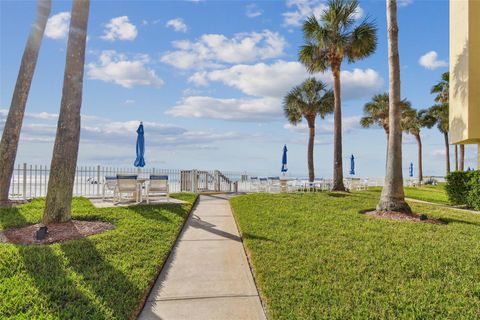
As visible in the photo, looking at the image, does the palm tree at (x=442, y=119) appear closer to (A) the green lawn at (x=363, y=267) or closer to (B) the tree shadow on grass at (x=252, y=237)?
(A) the green lawn at (x=363, y=267)

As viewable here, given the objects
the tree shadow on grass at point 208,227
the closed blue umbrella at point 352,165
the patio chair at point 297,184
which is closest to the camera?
the tree shadow on grass at point 208,227

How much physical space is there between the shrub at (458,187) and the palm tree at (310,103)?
12.3m

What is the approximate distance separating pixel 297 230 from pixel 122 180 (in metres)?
6.64

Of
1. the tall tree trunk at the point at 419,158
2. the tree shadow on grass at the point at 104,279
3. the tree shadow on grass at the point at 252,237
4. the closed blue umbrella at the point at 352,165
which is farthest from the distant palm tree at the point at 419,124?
the tree shadow on grass at the point at 104,279

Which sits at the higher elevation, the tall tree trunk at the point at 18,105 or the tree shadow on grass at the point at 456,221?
the tall tree trunk at the point at 18,105

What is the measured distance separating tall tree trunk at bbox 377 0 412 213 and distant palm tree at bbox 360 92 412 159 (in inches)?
1087

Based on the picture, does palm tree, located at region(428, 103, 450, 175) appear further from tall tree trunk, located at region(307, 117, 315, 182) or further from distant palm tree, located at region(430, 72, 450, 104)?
tall tree trunk, located at region(307, 117, 315, 182)

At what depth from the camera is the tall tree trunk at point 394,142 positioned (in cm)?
1066

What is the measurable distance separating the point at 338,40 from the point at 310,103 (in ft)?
30.0

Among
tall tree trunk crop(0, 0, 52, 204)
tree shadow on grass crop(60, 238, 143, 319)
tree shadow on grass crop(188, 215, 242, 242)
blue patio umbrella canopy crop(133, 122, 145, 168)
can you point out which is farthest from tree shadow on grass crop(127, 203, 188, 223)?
tall tree trunk crop(0, 0, 52, 204)

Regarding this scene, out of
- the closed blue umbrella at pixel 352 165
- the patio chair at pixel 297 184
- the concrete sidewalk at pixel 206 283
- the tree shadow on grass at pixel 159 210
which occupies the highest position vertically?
the closed blue umbrella at pixel 352 165

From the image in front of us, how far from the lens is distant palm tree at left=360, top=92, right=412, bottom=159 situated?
37.1m

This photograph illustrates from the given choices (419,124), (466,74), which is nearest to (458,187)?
(466,74)

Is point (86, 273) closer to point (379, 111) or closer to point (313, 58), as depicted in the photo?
point (313, 58)
